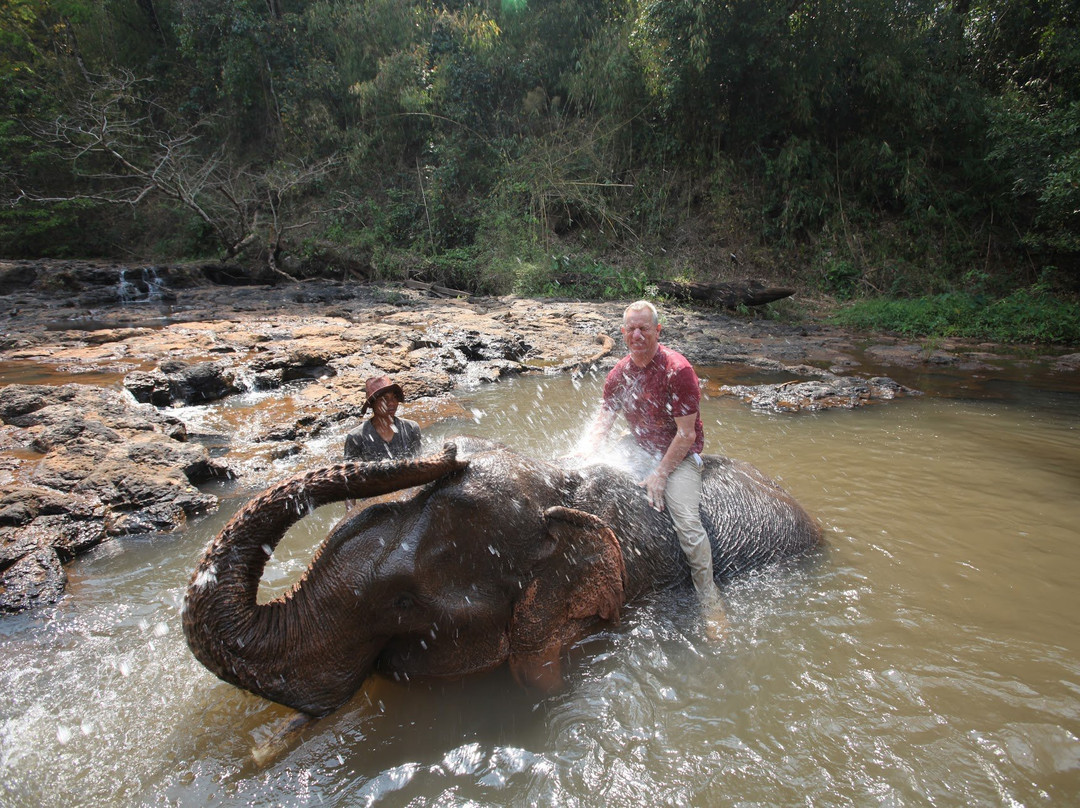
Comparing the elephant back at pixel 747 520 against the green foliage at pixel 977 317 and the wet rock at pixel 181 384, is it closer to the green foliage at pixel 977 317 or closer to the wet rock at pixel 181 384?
the wet rock at pixel 181 384

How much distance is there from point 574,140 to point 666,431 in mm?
20835

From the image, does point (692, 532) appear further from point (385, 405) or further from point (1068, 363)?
point (1068, 363)

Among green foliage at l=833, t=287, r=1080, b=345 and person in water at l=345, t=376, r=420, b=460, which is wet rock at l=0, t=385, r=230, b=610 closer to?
person in water at l=345, t=376, r=420, b=460

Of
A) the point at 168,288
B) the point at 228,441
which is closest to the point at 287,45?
the point at 168,288

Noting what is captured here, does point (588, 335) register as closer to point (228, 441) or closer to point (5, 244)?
point (228, 441)

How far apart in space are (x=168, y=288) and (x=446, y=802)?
806 inches

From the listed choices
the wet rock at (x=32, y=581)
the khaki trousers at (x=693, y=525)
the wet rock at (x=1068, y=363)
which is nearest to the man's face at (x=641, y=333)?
the khaki trousers at (x=693, y=525)

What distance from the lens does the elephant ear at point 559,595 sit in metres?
2.76

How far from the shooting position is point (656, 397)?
379 centimetres

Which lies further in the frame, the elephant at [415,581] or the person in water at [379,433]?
the person in water at [379,433]

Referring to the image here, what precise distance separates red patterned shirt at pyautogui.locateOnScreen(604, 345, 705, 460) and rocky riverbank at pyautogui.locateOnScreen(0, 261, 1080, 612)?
3643mm

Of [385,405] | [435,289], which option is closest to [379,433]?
[385,405]

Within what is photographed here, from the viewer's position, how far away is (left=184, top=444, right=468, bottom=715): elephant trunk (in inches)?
82.6

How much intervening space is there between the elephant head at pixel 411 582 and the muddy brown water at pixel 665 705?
33 centimetres
